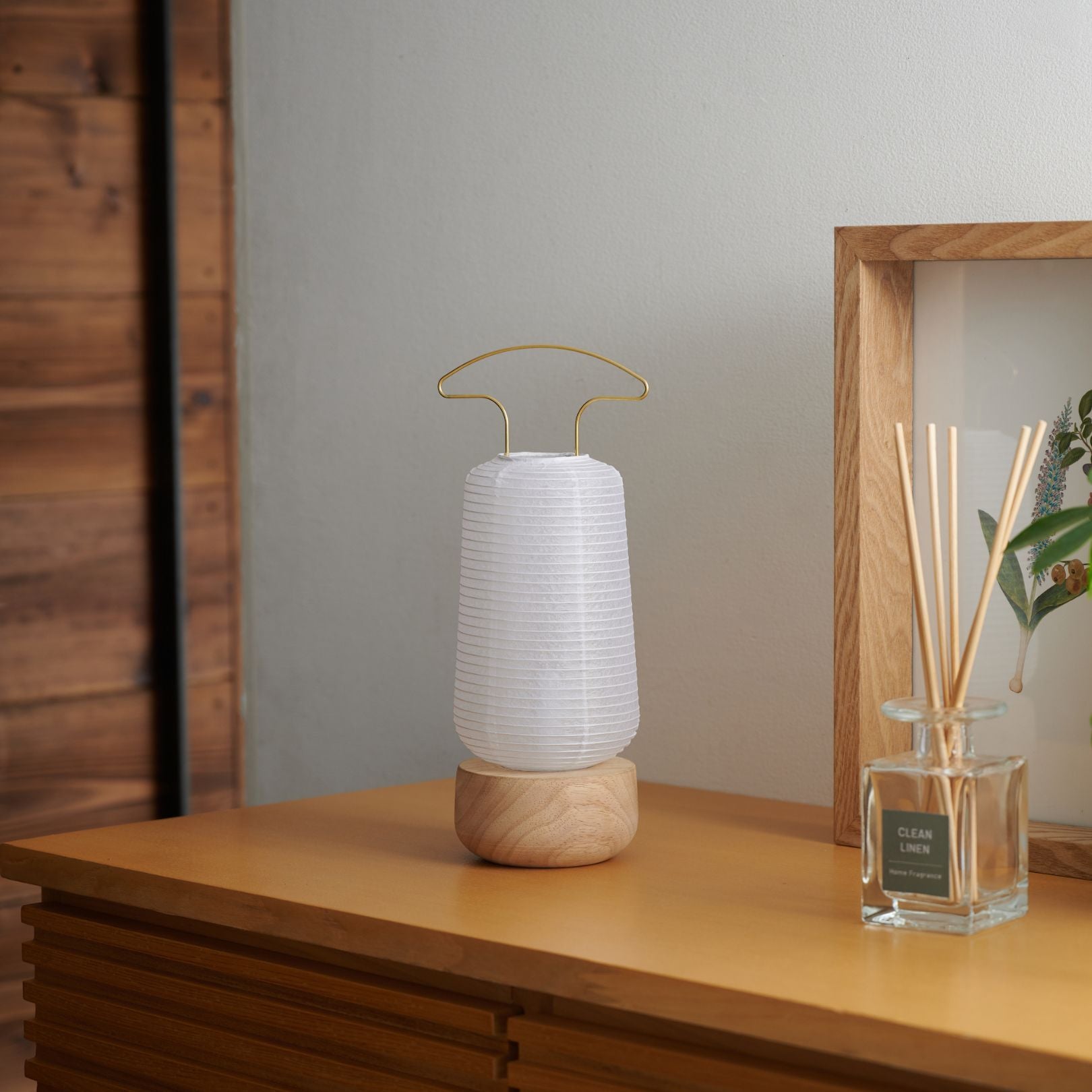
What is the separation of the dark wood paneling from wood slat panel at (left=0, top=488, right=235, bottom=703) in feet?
0.09

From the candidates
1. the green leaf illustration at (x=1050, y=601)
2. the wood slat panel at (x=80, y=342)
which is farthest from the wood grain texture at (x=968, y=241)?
the wood slat panel at (x=80, y=342)

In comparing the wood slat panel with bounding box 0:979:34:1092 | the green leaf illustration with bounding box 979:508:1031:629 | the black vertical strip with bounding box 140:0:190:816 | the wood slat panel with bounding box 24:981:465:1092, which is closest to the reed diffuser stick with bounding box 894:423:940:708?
the green leaf illustration with bounding box 979:508:1031:629

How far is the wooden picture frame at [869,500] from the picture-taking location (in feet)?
3.41

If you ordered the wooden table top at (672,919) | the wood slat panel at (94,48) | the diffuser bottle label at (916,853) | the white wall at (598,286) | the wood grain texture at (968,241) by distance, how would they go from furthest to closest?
the wood slat panel at (94,48) < the white wall at (598,286) < the wood grain texture at (968,241) < the diffuser bottle label at (916,853) < the wooden table top at (672,919)

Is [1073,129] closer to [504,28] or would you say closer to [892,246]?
[892,246]

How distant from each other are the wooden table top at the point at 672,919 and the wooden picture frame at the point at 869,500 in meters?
0.08

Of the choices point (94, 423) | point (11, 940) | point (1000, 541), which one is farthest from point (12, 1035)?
point (1000, 541)

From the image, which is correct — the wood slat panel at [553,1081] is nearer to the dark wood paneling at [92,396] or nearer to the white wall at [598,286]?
the white wall at [598,286]

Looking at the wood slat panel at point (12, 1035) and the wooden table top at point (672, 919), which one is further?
the wood slat panel at point (12, 1035)

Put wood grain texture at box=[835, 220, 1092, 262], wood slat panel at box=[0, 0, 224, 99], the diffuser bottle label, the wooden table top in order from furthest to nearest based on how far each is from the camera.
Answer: wood slat panel at box=[0, 0, 224, 99] < wood grain texture at box=[835, 220, 1092, 262] < the diffuser bottle label < the wooden table top

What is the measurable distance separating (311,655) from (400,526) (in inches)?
7.4

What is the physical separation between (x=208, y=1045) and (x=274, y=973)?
0.08 metres

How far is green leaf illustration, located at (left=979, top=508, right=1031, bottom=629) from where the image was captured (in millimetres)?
1013

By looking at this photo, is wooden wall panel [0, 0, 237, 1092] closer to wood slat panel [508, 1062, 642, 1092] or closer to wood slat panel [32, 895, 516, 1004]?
wood slat panel [32, 895, 516, 1004]
